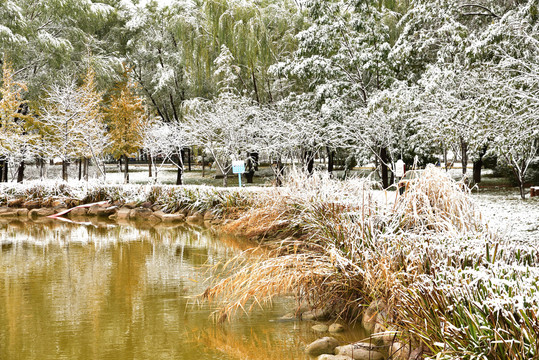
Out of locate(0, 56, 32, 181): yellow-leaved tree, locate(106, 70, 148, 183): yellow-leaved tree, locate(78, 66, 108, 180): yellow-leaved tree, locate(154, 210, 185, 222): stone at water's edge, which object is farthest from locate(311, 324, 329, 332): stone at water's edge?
locate(106, 70, 148, 183): yellow-leaved tree

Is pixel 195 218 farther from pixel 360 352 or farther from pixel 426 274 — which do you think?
pixel 426 274

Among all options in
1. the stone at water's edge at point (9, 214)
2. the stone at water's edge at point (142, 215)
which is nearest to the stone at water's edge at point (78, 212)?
the stone at water's edge at point (9, 214)

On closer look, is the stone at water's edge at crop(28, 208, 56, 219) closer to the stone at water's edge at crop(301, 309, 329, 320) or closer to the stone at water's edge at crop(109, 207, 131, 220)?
the stone at water's edge at crop(109, 207, 131, 220)

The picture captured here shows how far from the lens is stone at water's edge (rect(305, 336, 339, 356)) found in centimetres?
447

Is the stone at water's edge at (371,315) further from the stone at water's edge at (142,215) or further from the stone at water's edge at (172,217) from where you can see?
the stone at water's edge at (142,215)

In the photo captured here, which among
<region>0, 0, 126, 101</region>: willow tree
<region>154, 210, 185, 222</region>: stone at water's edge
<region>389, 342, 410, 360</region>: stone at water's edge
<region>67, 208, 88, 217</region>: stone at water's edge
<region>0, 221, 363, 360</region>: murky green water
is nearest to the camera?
<region>389, 342, 410, 360</region>: stone at water's edge

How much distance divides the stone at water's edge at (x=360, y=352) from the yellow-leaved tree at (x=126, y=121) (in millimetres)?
20417

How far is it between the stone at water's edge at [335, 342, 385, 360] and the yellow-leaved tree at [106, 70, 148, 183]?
67.0 ft

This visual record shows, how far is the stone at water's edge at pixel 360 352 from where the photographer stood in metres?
4.20

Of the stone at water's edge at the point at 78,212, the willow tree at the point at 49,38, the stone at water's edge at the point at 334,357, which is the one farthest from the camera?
the willow tree at the point at 49,38

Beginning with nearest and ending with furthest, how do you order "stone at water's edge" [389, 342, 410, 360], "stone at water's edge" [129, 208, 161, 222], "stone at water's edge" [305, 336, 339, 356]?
1. "stone at water's edge" [389, 342, 410, 360]
2. "stone at water's edge" [305, 336, 339, 356]
3. "stone at water's edge" [129, 208, 161, 222]

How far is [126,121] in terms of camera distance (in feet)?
79.2

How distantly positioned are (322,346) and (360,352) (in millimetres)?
381

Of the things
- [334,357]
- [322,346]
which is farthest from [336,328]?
[334,357]
